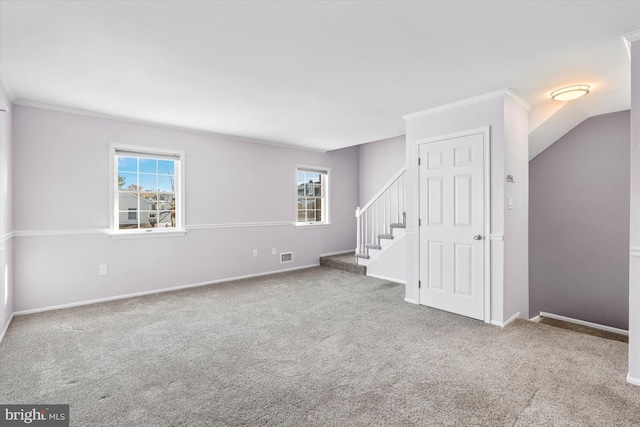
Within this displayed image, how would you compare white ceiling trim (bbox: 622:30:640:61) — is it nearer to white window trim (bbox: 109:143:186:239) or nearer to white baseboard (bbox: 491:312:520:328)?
white baseboard (bbox: 491:312:520:328)

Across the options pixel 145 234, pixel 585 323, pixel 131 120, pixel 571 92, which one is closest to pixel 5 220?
pixel 145 234

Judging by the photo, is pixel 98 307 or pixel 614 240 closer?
pixel 98 307

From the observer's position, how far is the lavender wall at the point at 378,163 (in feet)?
22.0

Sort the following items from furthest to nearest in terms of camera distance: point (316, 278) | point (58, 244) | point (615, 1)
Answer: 1. point (316, 278)
2. point (58, 244)
3. point (615, 1)

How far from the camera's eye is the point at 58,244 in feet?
12.8

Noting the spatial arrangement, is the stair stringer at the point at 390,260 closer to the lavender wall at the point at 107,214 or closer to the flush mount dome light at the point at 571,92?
the lavender wall at the point at 107,214

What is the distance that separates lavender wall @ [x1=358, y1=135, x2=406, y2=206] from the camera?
670 cm

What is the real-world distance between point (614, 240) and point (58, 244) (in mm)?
7328

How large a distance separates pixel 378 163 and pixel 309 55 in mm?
4784

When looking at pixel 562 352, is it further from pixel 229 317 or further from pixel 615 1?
pixel 229 317

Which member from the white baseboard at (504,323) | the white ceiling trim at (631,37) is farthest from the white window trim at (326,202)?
the white ceiling trim at (631,37)

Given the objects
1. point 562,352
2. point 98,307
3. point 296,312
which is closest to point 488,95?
point 562,352

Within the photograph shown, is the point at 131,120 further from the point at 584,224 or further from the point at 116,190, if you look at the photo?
the point at 584,224

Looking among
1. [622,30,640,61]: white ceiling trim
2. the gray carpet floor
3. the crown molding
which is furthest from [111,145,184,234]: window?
[622,30,640,61]: white ceiling trim
